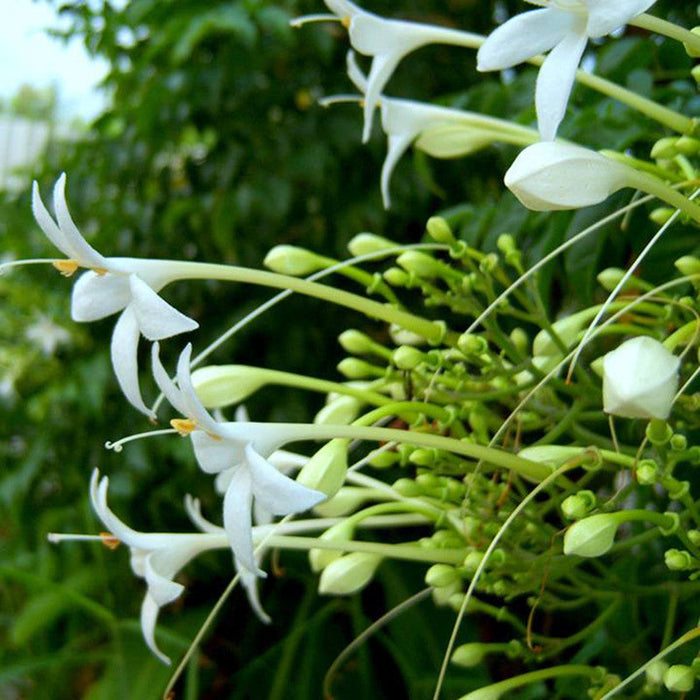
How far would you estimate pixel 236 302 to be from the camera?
1.21 m

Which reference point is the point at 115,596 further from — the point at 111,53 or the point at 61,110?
the point at 61,110

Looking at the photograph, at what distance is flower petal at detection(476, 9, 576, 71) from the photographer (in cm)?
35

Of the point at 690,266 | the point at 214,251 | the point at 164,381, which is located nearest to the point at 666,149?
the point at 690,266

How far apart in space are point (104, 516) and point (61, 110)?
2.20 m

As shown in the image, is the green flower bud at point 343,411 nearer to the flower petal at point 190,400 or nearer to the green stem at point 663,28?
the flower petal at point 190,400

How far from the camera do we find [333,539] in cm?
51

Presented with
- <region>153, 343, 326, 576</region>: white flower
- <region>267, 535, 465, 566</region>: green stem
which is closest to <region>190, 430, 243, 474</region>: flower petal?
<region>153, 343, 326, 576</region>: white flower

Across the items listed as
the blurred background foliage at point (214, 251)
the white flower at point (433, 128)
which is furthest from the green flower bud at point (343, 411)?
the blurred background foliage at point (214, 251)

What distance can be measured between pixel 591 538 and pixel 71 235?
0.26m

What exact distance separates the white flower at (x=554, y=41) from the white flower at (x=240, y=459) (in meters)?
0.16

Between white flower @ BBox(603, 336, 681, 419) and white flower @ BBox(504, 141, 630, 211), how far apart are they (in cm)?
6

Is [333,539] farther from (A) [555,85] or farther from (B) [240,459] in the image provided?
(A) [555,85]

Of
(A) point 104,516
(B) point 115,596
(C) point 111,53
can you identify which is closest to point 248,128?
(C) point 111,53

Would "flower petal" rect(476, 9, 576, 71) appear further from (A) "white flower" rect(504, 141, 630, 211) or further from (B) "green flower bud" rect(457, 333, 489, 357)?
(B) "green flower bud" rect(457, 333, 489, 357)
